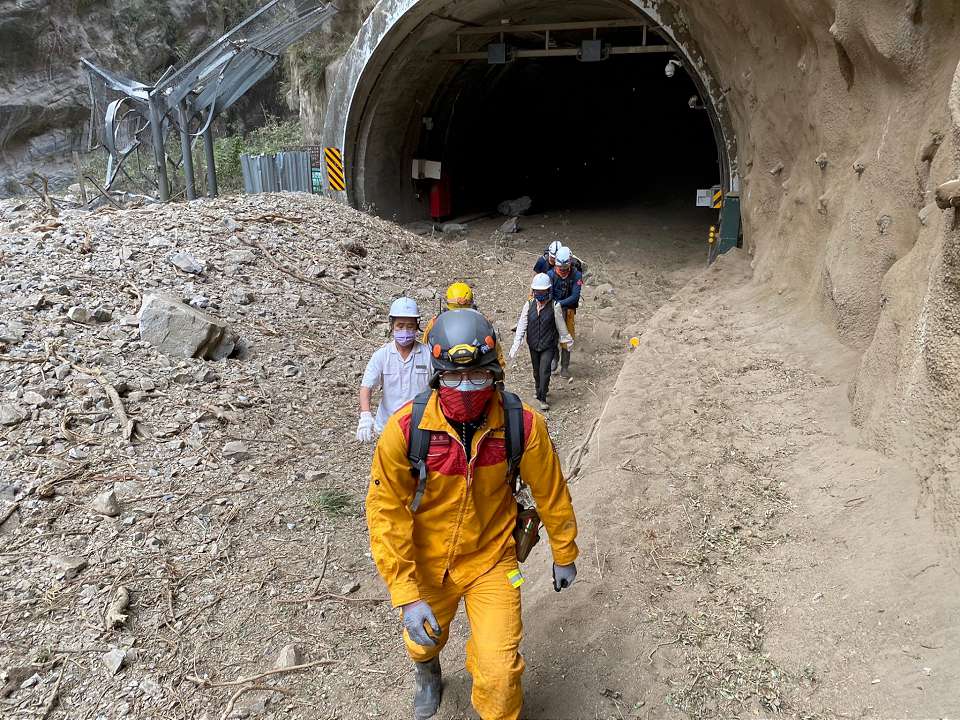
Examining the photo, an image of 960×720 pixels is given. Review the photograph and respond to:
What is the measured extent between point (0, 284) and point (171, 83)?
10001 millimetres

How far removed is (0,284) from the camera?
23.5ft

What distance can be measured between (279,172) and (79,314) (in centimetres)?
1098

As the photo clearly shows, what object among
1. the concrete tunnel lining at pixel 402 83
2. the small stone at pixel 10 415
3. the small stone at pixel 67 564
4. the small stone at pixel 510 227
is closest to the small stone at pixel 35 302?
the small stone at pixel 10 415

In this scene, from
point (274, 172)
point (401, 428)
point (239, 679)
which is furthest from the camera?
point (274, 172)

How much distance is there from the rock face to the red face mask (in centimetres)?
485

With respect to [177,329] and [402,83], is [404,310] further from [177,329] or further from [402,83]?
[402,83]

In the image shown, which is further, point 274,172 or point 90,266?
point 274,172

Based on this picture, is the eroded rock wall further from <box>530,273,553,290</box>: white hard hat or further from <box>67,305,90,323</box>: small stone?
<box>67,305,90,323</box>: small stone

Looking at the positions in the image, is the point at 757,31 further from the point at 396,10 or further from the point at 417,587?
the point at 417,587

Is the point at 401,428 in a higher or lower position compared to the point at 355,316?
higher

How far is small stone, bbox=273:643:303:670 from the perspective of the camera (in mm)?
3969

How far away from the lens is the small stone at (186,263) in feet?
28.0

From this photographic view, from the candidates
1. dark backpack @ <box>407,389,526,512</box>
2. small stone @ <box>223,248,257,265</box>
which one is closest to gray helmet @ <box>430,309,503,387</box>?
dark backpack @ <box>407,389,526,512</box>

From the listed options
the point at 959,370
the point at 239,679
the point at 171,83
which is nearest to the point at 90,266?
the point at 239,679
